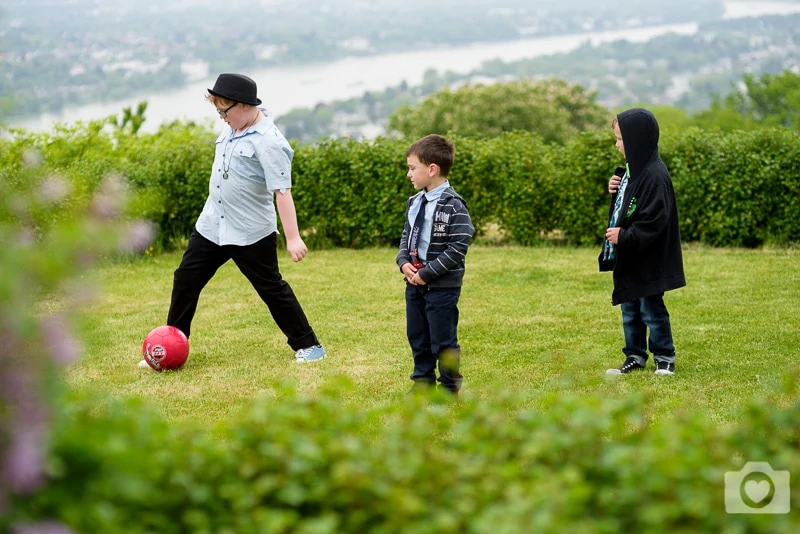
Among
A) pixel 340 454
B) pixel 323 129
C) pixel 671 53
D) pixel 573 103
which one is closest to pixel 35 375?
pixel 340 454

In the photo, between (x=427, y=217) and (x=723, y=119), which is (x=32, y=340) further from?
(x=723, y=119)

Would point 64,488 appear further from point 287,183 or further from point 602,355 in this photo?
point 602,355

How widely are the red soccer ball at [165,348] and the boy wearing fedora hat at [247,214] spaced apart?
21 cm

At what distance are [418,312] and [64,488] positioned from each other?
358 centimetres

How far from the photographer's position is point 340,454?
2.46 metres

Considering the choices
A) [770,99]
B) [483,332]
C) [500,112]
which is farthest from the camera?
[770,99]

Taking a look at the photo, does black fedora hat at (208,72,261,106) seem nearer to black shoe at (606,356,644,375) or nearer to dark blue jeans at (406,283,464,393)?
dark blue jeans at (406,283,464,393)

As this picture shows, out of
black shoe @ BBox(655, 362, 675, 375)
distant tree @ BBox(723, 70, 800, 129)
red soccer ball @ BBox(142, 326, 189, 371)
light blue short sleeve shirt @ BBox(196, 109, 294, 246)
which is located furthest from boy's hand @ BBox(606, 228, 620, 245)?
distant tree @ BBox(723, 70, 800, 129)

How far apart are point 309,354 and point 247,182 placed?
4.39ft

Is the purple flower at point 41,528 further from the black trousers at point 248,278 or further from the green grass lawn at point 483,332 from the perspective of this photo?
the black trousers at point 248,278

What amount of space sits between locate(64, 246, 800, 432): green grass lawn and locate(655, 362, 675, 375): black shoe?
49mm

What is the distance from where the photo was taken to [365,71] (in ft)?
414

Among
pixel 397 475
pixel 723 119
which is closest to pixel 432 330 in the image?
pixel 397 475

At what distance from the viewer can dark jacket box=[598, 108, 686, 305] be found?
5824 millimetres
